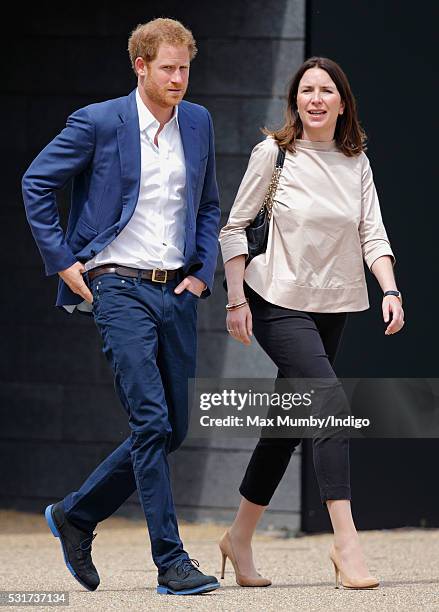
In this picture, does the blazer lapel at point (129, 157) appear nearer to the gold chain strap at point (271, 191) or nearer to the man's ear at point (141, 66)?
the man's ear at point (141, 66)

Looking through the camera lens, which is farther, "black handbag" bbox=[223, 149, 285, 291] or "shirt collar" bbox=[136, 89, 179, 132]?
"black handbag" bbox=[223, 149, 285, 291]

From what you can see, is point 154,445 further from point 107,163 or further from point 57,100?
point 57,100

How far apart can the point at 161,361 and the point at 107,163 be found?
0.65 m

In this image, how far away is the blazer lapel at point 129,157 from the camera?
14.0ft

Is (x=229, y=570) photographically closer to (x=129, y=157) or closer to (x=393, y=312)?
(x=393, y=312)

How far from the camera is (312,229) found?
453cm

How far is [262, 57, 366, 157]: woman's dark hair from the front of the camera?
4629 millimetres

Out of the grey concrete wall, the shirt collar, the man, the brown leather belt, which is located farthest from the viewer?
the grey concrete wall

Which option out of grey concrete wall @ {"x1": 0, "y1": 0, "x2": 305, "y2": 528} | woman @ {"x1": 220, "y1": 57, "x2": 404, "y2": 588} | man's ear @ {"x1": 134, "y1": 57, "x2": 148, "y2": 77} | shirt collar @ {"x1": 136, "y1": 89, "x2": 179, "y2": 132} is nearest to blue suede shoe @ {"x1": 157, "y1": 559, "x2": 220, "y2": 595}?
woman @ {"x1": 220, "y1": 57, "x2": 404, "y2": 588}

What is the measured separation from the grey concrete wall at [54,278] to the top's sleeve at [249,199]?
2181mm

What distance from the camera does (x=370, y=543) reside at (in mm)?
6340

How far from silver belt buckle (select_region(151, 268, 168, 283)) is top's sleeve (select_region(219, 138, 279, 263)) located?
37 cm

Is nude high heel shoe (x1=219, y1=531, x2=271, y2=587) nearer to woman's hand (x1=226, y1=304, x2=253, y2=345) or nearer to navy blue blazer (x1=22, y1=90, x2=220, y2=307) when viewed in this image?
woman's hand (x1=226, y1=304, x2=253, y2=345)

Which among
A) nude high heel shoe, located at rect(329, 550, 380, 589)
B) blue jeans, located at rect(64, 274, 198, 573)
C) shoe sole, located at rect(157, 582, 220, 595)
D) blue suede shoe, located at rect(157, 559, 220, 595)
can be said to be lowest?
nude high heel shoe, located at rect(329, 550, 380, 589)
